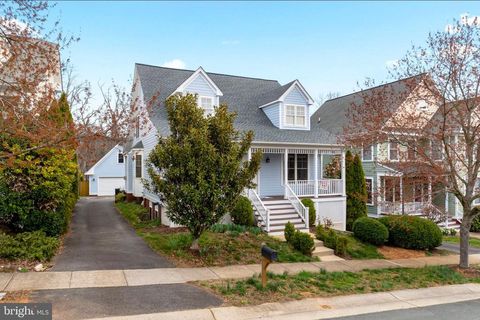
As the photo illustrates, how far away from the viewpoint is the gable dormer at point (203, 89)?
1709 centimetres

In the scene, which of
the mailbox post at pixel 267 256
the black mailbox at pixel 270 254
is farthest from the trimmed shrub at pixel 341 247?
the black mailbox at pixel 270 254

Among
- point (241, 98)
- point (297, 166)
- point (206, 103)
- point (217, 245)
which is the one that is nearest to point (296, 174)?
point (297, 166)

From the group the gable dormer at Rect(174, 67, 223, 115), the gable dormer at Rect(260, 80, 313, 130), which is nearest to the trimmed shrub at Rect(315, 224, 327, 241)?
the gable dormer at Rect(260, 80, 313, 130)

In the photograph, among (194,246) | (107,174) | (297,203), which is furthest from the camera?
(107,174)

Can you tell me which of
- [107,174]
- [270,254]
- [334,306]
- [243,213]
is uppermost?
[107,174]

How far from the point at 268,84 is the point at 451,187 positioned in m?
14.2

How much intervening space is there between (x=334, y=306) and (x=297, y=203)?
28.3 feet

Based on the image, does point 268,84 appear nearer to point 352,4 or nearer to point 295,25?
point 295,25

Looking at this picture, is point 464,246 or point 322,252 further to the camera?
point 322,252

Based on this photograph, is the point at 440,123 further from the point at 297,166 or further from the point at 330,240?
the point at 297,166

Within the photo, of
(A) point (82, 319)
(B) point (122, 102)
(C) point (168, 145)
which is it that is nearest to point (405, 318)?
(A) point (82, 319)

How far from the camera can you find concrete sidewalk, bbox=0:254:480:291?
7176 millimetres

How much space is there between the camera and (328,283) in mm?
8453

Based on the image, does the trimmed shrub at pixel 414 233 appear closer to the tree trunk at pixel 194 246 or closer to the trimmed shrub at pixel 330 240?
the trimmed shrub at pixel 330 240
